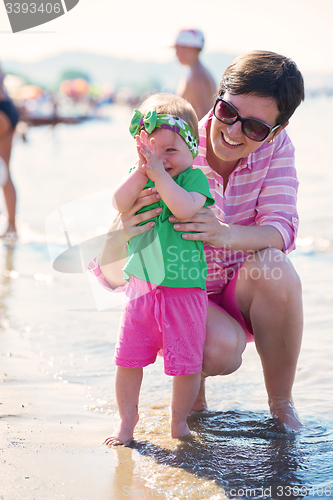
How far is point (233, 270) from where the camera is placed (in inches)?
88.3

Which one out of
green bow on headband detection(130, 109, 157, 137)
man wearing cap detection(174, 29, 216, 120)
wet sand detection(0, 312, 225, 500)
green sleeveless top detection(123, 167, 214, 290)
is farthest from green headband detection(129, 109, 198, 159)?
man wearing cap detection(174, 29, 216, 120)

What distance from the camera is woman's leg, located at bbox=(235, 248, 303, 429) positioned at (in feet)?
6.60

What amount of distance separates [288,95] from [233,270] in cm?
76

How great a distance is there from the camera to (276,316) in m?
2.02

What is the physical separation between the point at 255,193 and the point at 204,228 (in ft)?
1.39

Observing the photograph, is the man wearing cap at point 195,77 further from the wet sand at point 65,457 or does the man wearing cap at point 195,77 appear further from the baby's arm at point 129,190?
the wet sand at point 65,457

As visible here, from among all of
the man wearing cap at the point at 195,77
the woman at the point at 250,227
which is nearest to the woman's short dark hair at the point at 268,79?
the woman at the point at 250,227

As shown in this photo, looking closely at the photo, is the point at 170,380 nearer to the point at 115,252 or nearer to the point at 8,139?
the point at 115,252

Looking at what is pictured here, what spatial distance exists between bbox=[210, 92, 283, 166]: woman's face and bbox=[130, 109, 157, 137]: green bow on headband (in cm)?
36

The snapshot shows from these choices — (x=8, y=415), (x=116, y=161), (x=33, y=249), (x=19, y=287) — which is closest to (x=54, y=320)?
(x=19, y=287)

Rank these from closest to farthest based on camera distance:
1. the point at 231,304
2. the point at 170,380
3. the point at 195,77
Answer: the point at 231,304
the point at 170,380
the point at 195,77

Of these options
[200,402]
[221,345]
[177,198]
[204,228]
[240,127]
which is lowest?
[200,402]

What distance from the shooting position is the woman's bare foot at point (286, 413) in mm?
2027

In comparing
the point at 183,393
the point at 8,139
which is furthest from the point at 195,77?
the point at 183,393
